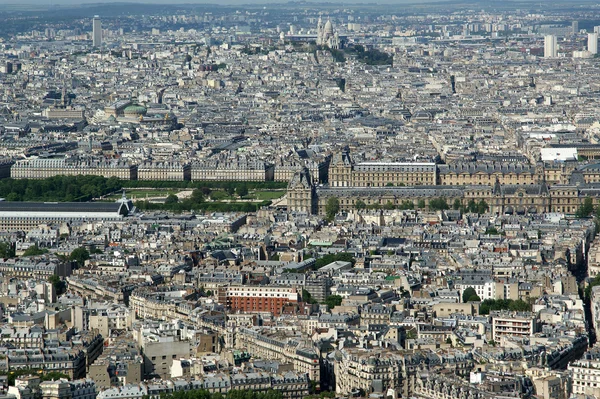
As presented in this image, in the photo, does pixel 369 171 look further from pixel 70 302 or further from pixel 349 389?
pixel 349 389

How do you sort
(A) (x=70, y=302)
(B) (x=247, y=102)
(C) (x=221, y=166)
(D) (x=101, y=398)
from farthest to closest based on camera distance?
1. (B) (x=247, y=102)
2. (C) (x=221, y=166)
3. (A) (x=70, y=302)
4. (D) (x=101, y=398)

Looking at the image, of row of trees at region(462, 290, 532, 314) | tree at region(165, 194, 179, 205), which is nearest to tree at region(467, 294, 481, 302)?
row of trees at region(462, 290, 532, 314)

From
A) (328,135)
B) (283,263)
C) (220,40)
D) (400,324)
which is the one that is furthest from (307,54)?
(400,324)

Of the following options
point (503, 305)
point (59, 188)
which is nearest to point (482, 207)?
point (59, 188)

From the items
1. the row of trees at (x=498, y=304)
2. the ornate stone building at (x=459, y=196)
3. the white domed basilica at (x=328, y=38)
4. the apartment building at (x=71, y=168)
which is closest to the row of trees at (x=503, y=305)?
the row of trees at (x=498, y=304)

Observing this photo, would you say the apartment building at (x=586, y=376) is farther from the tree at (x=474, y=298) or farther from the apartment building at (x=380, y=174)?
the apartment building at (x=380, y=174)

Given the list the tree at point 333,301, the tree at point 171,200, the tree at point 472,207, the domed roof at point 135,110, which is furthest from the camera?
the domed roof at point 135,110
